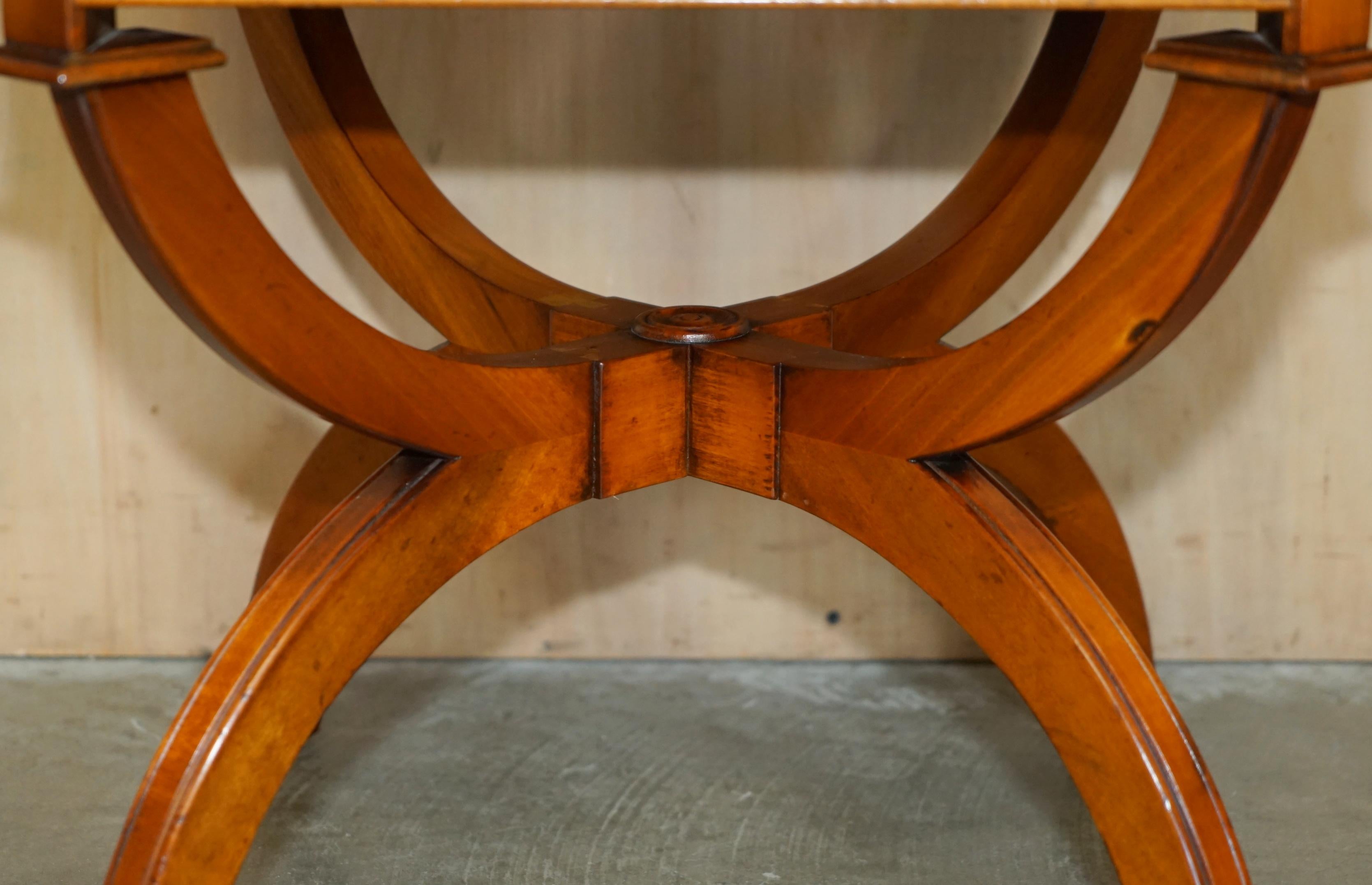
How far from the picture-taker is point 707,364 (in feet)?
3.34

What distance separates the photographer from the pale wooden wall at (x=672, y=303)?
1.36m

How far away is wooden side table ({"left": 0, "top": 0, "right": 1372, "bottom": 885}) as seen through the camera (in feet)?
2.38

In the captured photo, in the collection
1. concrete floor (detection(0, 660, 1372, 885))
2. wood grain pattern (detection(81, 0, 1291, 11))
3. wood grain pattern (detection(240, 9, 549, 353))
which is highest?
wood grain pattern (detection(81, 0, 1291, 11))

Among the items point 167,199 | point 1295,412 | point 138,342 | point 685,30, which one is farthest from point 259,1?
point 1295,412

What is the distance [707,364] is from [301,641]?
35 cm

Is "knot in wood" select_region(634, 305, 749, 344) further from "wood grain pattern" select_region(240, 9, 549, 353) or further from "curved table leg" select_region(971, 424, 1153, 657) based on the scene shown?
"curved table leg" select_region(971, 424, 1153, 657)

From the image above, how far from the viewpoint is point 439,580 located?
94 centimetres

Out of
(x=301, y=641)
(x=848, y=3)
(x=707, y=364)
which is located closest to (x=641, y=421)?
(x=707, y=364)

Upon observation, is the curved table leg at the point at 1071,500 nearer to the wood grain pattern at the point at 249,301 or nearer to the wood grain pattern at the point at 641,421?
the wood grain pattern at the point at 641,421

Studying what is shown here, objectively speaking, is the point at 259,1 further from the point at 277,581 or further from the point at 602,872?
the point at 602,872

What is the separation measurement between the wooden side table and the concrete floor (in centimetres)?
29

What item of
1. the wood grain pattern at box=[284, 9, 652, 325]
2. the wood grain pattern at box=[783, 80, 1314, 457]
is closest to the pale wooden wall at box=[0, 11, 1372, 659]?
the wood grain pattern at box=[284, 9, 652, 325]

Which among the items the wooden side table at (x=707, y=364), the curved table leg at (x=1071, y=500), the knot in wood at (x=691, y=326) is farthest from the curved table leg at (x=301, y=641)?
the curved table leg at (x=1071, y=500)

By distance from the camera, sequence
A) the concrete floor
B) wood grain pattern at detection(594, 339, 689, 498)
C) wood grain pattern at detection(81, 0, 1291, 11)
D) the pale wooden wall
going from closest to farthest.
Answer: wood grain pattern at detection(81, 0, 1291, 11)
wood grain pattern at detection(594, 339, 689, 498)
the concrete floor
the pale wooden wall
